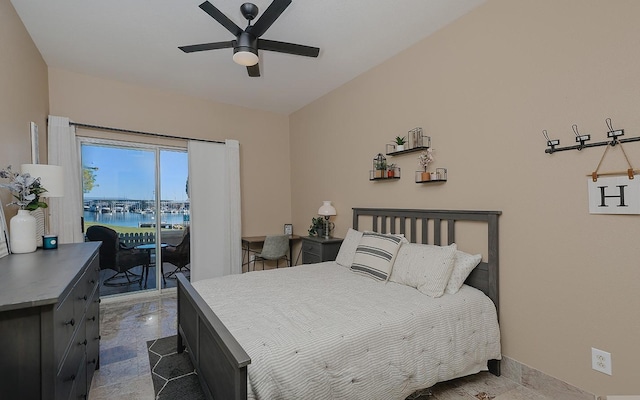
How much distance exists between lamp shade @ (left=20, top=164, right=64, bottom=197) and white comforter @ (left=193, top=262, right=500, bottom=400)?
1246 millimetres

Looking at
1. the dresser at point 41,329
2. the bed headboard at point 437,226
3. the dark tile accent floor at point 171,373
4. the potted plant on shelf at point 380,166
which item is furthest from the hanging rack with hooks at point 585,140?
the dark tile accent floor at point 171,373

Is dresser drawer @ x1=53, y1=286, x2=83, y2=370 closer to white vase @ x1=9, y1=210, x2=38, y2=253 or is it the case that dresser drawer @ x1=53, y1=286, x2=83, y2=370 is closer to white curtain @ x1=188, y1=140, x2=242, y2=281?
white vase @ x1=9, y1=210, x2=38, y2=253

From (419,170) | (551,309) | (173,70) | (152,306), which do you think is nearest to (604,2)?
(419,170)

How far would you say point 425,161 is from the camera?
2.85 metres

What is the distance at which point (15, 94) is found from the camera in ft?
8.00

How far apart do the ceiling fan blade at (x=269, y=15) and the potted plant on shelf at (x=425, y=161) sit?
1722mm

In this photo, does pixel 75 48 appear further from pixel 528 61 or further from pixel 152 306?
pixel 528 61

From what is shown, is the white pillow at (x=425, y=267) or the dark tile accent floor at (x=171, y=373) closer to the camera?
the dark tile accent floor at (x=171, y=373)

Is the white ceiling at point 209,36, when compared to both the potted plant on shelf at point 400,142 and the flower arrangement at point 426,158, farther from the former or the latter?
the flower arrangement at point 426,158

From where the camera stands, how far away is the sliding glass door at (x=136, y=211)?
393cm

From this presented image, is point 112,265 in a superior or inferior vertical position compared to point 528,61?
inferior

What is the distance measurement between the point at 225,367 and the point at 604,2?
2.93 meters

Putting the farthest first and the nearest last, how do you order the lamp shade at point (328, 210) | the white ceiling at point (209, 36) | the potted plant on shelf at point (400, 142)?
the lamp shade at point (328, 210) → the potted plant on shelf at point (400, 142) → the white ceiling at point (209, 36)

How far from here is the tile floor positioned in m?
2.06
